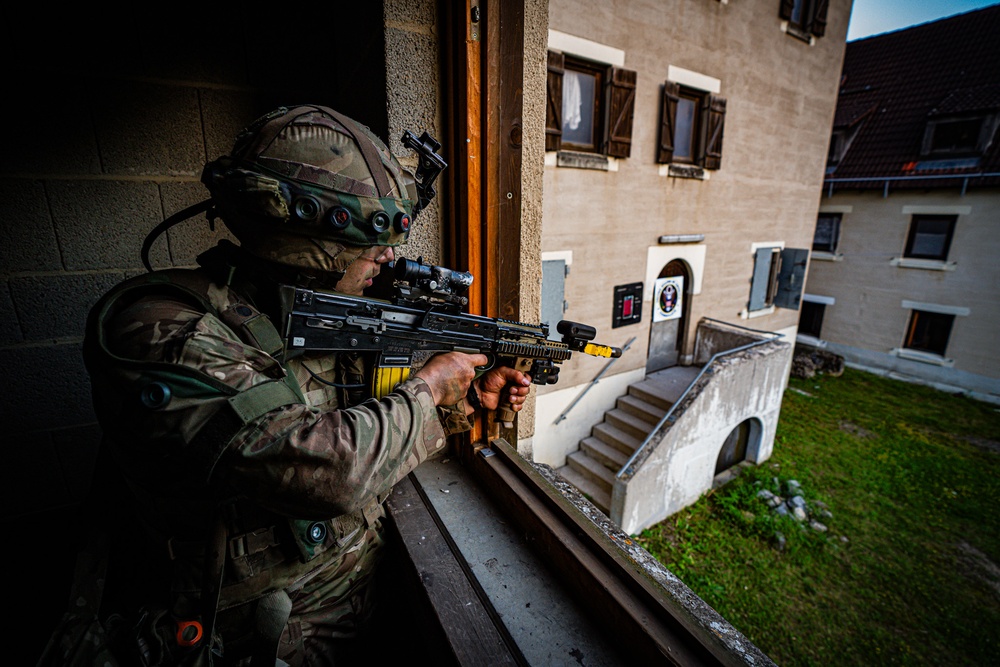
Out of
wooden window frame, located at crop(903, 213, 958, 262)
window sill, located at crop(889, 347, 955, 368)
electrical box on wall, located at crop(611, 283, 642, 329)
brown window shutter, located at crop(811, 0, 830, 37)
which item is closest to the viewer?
electrical box on wall, located at crop(611, 283, 642, 329)

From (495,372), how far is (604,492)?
22.2 ft

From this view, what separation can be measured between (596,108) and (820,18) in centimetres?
768

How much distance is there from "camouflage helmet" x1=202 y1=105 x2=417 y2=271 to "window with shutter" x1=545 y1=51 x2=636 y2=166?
19.2 feet

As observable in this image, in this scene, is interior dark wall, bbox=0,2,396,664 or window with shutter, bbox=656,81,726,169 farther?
window with shutter, bbox=656,81,726,169

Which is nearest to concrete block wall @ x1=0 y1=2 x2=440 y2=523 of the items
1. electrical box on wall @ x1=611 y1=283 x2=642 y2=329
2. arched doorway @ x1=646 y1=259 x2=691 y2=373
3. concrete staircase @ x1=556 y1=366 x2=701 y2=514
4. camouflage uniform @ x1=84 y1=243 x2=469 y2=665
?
camouflage uniform @ x1=84 y1=243 x2=469 y2=665

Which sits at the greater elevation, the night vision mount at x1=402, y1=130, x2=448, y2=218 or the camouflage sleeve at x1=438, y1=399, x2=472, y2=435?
the night vision mount at x1=402, y1=130, x2=448, y2=218

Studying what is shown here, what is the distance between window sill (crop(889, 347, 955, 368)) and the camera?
12969mm

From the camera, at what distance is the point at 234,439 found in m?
1.07

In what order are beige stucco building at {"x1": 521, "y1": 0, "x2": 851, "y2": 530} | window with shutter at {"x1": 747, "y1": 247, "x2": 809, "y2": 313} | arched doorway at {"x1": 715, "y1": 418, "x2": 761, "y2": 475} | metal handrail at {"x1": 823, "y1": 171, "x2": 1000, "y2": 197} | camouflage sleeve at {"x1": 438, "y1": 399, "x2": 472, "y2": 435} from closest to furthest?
1. camouflage sleeve at {"x1": 438, "y1": 399, "x2": 472, "y2": 435}
2. beige stucco building at {"x1": 521, "y1": 0, "x2": 851, "y2": 530}
3. arched doorway at {"x1": 715, "y1": 418, "x2": 761, "y2": 475}
4. window with shutter at {"x1": 747, "y1": 247, "x2": 809, "y2": 313}
5. metal handrail at {"x1": 823, "y1": 171, "x2": 1000, "y2": 197}

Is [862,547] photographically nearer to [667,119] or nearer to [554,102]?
[667,119]

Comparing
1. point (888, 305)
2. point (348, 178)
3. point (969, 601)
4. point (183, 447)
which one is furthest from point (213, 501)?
point (888, 305)

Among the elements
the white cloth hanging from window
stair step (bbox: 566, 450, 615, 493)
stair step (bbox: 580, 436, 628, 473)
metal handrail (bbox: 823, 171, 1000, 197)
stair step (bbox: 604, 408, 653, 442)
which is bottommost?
stair step (bbox: 566, 450, 615, 493)

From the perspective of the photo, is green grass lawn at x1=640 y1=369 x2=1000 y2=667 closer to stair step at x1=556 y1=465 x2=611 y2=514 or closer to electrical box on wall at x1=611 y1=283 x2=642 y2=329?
stair step at x1=556 y1=465 x2=611 y2=514

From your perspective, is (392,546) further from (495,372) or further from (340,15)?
(340,15)
